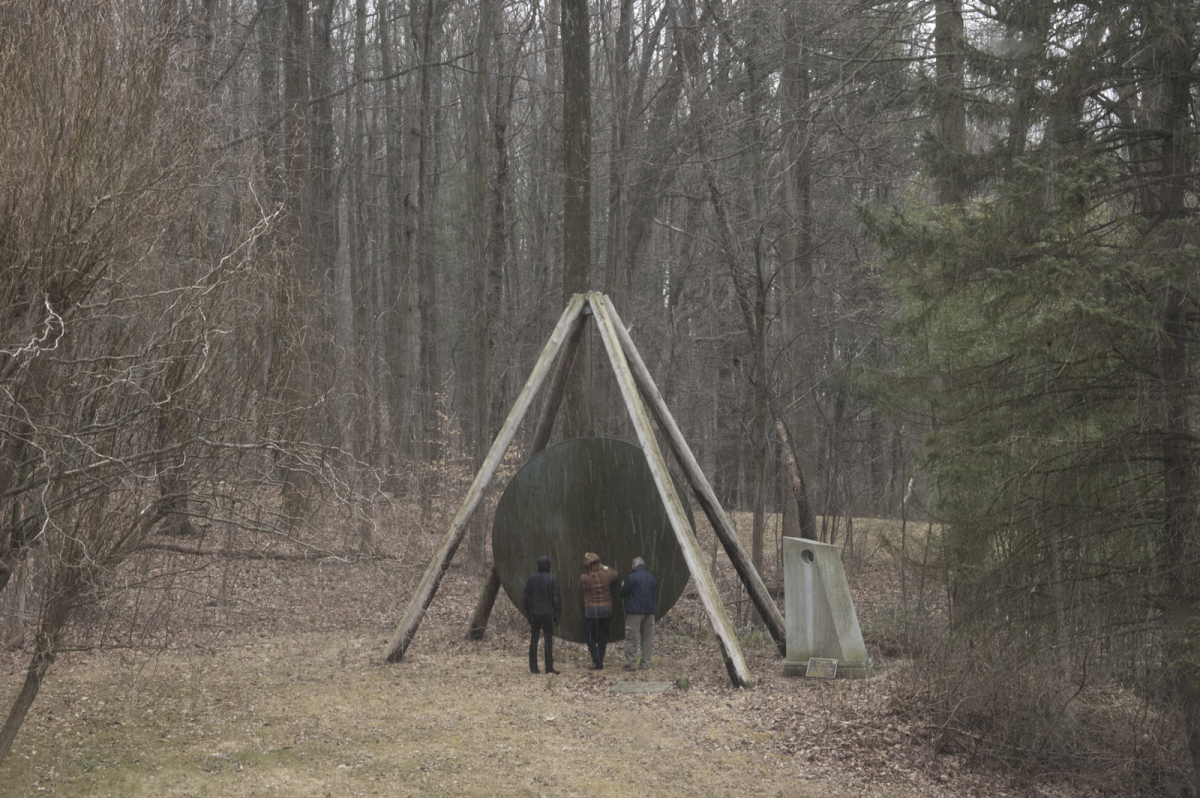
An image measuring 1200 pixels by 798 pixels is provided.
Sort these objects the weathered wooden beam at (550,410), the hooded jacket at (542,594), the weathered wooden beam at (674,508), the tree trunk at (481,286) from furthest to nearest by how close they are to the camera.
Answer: the tree trunk at (481,286) < the weathered wooden beam at (550,410) < the hooded jacket at (542,594) < the weathered wooden beam at (674,508)

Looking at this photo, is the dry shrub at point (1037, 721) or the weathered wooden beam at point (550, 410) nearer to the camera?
the dry shrub at point (1037, 721)

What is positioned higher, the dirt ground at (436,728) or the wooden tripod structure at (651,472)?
the wooden tripod structure at (651,472)

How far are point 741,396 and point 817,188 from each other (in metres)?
6.30

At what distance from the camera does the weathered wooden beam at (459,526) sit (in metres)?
11.4

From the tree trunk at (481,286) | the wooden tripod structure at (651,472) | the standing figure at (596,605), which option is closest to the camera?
the wooden tripod structure at (651,472)

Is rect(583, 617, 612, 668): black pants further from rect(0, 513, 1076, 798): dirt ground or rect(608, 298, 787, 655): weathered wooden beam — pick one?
rect(608, 298, 787, 655): weathered wooden beam

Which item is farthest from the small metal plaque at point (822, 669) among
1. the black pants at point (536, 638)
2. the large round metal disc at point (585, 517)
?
the black pants at point (536, 638)

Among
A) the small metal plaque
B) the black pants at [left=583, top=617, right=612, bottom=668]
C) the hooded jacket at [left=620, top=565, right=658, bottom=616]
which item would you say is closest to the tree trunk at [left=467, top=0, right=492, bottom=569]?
the black pants at [left=583, top=617, right=612, bottom=668]

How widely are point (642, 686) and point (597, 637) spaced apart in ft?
4.13

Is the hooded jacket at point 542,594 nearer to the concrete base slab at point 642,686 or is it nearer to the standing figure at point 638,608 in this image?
the standing figure at point 638,608

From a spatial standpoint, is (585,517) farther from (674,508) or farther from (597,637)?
(674,508)

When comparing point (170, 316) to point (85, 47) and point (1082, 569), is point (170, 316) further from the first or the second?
point (1082, 569)

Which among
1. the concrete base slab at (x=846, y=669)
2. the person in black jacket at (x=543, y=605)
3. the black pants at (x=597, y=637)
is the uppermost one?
the person in black jacket at (x=543, y=605)

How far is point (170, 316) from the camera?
6746 mm
